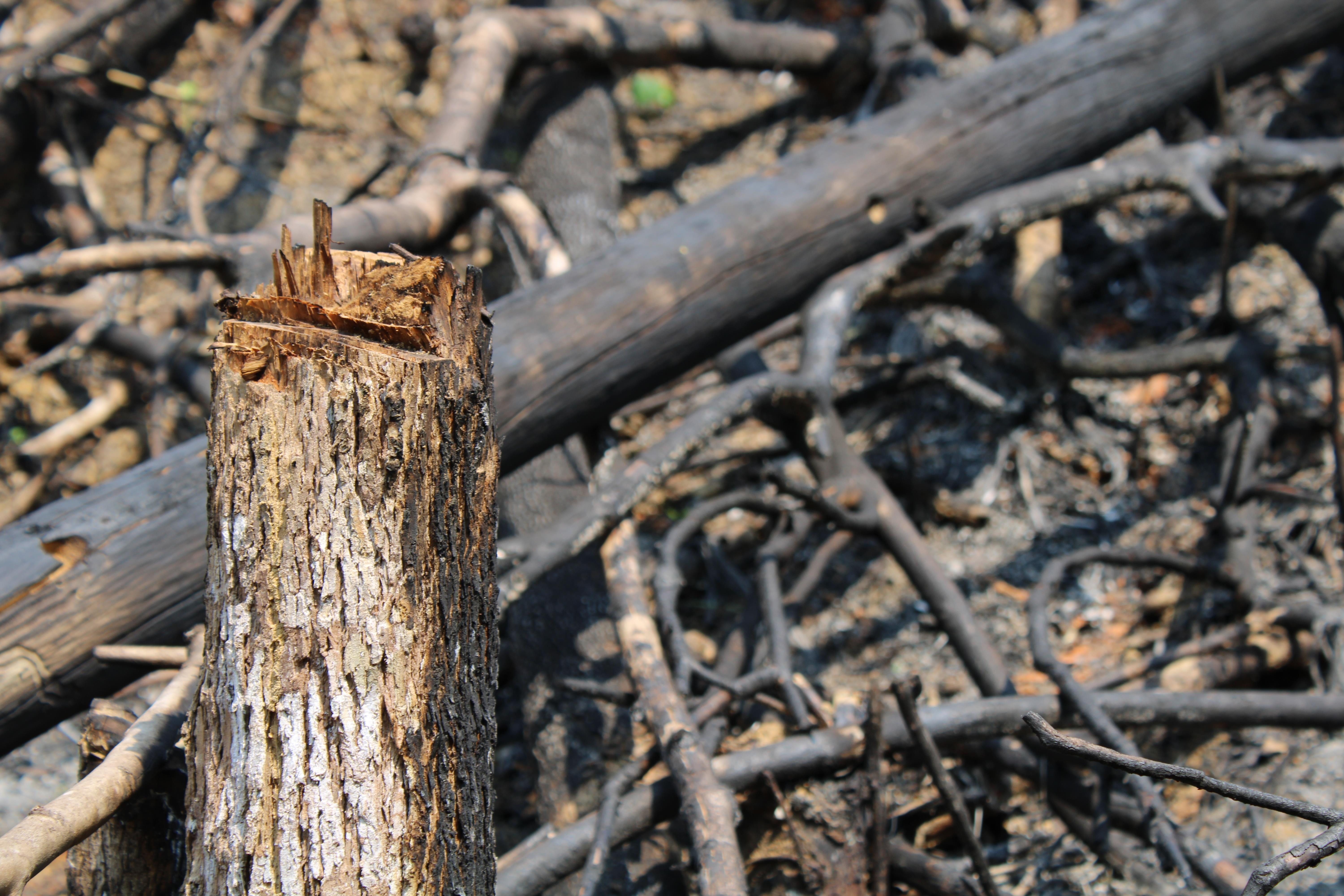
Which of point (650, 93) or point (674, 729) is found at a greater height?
point (650, 93)

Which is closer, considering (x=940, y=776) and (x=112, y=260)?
(x=940, y=776)

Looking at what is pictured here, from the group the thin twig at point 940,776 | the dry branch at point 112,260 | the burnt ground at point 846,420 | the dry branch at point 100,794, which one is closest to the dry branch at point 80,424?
the burnt ground at point 846,420

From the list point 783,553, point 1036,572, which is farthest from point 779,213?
point 1036,572

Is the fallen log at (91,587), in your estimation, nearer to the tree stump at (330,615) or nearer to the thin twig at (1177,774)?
the tree stump at (330,615)

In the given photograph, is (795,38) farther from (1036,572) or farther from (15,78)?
(15,78)

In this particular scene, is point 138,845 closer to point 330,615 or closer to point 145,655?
point 145,655

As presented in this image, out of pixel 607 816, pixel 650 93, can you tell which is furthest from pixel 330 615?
pixel 650 93
